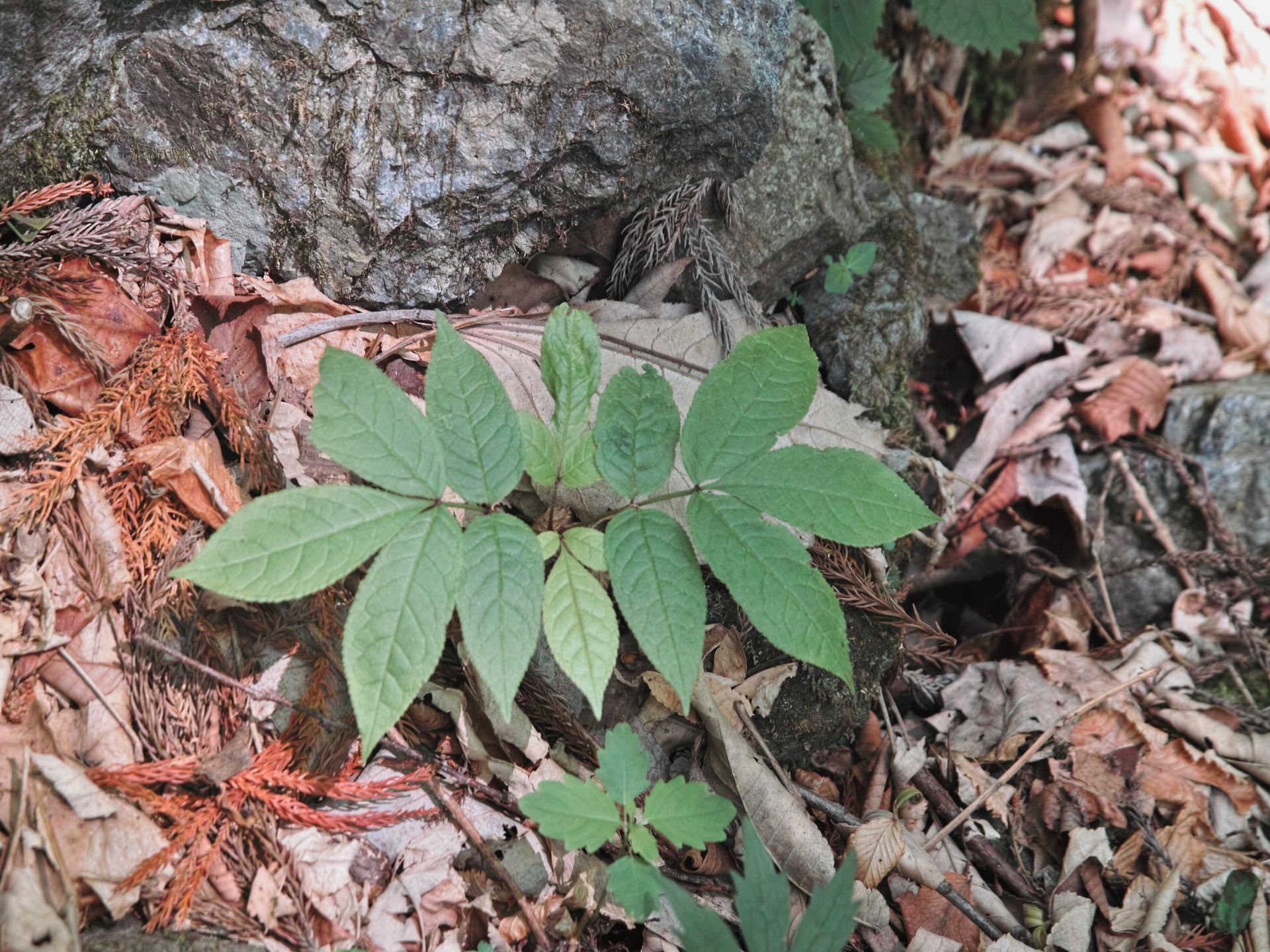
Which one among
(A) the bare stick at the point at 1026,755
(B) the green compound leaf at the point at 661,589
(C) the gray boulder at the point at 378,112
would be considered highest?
(C) the gray boulder at the point at 378,112

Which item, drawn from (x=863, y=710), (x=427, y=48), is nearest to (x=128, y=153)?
(x=427, y=48)

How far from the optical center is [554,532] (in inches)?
62.7

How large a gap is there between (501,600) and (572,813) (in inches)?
16.6

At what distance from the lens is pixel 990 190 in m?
3.73

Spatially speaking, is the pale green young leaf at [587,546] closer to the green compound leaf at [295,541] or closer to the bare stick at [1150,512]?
the green compound leaf at [295,541]

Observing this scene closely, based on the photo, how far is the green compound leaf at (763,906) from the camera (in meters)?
1.43

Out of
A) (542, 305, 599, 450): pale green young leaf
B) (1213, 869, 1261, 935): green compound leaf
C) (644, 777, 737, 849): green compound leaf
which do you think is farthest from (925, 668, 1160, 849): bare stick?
(542, 305, 599, 450): pale green young leaf

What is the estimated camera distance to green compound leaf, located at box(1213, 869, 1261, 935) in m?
1.94

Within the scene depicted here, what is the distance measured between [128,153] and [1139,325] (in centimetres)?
361

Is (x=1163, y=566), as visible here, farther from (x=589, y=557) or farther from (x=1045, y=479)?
(x=589, y=557)

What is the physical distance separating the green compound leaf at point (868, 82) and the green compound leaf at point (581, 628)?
2227mm

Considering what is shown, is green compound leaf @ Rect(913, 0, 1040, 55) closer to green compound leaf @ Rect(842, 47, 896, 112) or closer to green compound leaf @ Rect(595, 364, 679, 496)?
green compound leaf @ Rect(842, 47, 896, 112)

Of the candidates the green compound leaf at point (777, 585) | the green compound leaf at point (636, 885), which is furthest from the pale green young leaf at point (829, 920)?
the green compound leaf at point (777, 585)

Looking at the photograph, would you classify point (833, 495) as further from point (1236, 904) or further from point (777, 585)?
point (1236, 904)
